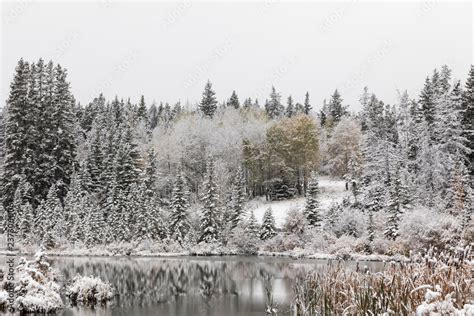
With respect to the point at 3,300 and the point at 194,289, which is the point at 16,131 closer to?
the point at 194,289

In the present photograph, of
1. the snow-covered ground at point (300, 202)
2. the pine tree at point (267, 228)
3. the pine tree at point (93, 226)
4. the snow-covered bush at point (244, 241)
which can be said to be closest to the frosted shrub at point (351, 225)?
the pine tree at point (267, 228)

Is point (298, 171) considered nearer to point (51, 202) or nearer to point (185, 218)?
point (185, 218)

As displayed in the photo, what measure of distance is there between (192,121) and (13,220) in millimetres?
34465

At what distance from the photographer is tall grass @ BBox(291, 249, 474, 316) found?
873cm

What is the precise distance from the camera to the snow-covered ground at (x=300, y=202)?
54.1 meters

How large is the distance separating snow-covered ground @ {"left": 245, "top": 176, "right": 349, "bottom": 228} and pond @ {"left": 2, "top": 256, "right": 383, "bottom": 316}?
908 inches

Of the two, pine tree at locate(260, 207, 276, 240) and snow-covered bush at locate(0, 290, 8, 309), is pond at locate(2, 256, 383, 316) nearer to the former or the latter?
A: snow-covered bush at locate(0, 290, 8, 309)

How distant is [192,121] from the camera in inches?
3059

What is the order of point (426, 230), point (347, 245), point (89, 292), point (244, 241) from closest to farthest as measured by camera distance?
1. point (89, 292)
2. point (426, 230)
3. point (347, 245)
4. point (244, 241)

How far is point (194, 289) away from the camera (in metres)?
20.7

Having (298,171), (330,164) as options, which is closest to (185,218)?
(298,171)

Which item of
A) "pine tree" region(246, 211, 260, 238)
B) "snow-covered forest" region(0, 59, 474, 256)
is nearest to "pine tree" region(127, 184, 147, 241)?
"snow-covered forest" region(0, 59, 474, 256)

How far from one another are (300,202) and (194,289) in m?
39.1

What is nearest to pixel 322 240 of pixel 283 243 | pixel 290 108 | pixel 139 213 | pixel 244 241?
pixel 283 243
